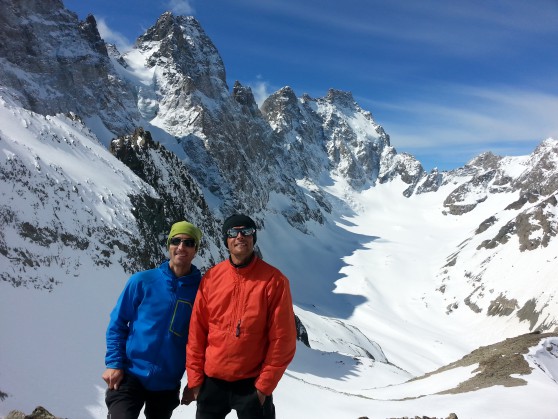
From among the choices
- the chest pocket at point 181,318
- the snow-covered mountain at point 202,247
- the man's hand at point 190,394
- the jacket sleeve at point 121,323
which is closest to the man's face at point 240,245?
the chest pocket at point 181,318

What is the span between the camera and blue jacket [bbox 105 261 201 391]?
491 centimetres

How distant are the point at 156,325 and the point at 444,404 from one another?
387 inches

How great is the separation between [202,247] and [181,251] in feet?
96.7

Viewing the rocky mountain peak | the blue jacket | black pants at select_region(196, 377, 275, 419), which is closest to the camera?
black pants at select_region(196, 377, 275, 419)

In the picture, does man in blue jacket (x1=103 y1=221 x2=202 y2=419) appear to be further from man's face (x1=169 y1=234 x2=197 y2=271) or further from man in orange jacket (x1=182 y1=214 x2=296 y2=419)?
man in orange jacket (x1=182 y1=214 x2=296 y2=419)

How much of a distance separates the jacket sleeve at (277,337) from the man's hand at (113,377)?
1633 millimetres

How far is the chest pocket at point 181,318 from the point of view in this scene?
16.3 ft

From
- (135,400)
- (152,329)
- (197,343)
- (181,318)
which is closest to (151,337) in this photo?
(152,329)

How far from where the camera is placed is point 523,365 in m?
14.5

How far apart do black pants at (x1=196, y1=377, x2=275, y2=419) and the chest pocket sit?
63cm

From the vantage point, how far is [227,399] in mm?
4777

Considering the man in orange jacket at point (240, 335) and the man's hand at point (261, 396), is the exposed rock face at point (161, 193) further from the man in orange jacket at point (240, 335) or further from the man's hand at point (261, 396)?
the man's hand at point (261, 396)

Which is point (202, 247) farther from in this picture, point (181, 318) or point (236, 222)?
point (236, 222)

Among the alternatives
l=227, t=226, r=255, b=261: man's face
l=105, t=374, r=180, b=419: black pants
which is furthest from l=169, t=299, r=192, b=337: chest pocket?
l=227, t=226, r=255, b=261: man's face
